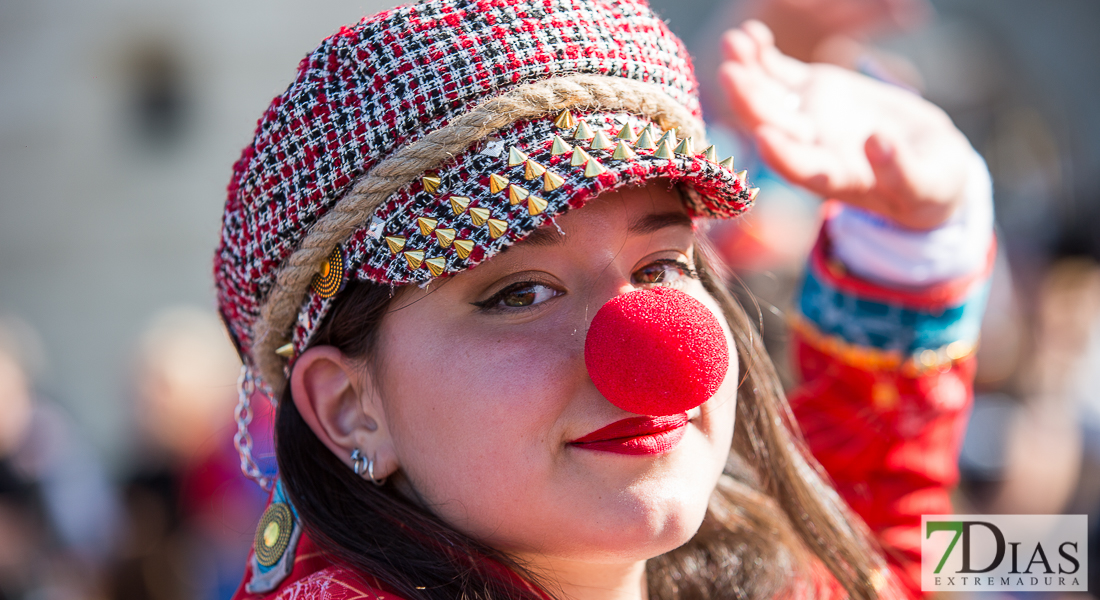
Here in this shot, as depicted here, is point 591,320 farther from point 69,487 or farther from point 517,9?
point 69,487

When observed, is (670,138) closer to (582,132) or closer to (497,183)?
(582,132)

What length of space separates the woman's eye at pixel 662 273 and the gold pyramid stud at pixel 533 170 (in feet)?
0.86

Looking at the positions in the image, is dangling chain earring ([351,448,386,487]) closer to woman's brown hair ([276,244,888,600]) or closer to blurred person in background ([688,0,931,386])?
woman's brown hair ([276,244,888,600])

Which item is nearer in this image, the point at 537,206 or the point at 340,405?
the point at 537,206

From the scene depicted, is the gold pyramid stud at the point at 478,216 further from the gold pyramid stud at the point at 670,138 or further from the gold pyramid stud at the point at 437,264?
the gold pyramid stud at the point at 670,138

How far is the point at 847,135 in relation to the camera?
4.96 ft

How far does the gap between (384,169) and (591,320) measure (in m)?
0.35

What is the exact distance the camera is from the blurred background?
11.2 feet

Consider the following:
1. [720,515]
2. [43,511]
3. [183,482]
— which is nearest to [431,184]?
[720,515]

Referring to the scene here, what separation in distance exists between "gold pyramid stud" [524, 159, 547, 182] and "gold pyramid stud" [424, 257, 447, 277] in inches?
6.1

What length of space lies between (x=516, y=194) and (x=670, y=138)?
26 cm

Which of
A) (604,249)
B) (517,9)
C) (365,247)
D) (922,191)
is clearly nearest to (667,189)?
(604,249)

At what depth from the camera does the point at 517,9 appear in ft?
3.78

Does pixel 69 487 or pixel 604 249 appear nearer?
pixel 604 249
